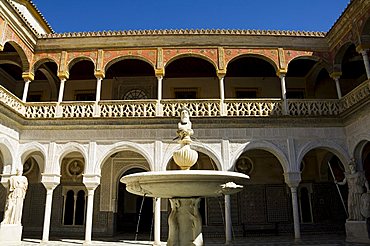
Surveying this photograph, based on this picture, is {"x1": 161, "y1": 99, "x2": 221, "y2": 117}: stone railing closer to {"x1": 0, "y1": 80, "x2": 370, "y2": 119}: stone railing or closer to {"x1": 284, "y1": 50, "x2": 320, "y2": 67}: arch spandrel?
{"x1": 0, "y1": 80, "x2": 370, "y2": 119}: stone railing

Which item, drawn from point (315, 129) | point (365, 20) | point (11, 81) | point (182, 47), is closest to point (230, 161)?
point (315, 129)

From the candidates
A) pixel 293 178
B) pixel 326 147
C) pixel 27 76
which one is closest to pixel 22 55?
pixel 27 76

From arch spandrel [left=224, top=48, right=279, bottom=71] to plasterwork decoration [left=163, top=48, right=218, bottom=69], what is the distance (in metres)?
0.41

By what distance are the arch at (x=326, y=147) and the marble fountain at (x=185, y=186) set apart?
5781 mm

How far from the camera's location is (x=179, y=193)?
4617mm

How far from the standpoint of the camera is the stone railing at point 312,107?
407 inches

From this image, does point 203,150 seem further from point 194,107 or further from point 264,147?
point 264,147

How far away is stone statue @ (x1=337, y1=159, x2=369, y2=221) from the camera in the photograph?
30.5 ft

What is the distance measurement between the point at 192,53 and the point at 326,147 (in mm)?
5111

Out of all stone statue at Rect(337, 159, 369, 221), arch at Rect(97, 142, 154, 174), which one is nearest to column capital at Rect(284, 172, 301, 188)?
stone statue at Rect(337, 159, 369, 221)

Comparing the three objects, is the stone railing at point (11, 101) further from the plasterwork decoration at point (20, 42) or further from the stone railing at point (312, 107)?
the stone railing at point (312, 107)

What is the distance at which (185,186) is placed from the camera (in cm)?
426

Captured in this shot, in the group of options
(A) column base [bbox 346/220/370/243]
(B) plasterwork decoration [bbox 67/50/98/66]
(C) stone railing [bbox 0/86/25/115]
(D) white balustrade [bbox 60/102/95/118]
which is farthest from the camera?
(B) plasterwork decoration [bbox 67/50/98/66]

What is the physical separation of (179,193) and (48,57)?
8593mm
